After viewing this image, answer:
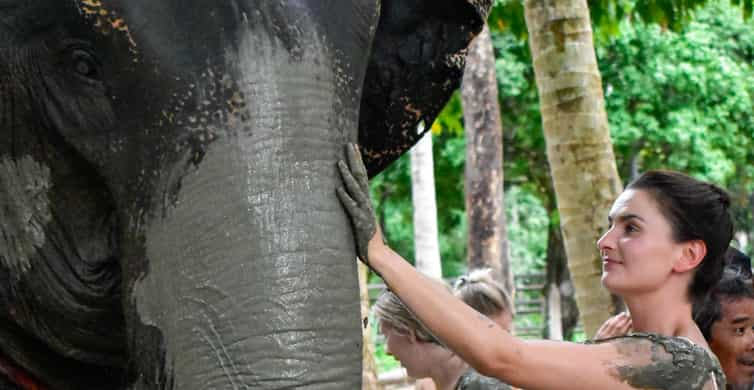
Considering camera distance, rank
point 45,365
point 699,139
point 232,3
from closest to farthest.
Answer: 1. point 232,3
2. point 45,365
3. point 699,139

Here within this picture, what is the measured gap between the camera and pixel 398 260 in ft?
7.13

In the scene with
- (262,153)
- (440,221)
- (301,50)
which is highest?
(440,221)

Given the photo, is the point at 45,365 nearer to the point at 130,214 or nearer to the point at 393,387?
the point at 130,214

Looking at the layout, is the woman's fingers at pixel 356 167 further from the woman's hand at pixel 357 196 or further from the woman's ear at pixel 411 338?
the woman's ear at pixel 411 338

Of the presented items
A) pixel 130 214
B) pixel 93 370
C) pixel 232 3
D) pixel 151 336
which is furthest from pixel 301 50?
pixel 93 370

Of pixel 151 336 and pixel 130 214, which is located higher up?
pixel 130 214

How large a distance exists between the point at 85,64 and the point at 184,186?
11.9 inches

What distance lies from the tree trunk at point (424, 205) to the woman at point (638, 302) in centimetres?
898

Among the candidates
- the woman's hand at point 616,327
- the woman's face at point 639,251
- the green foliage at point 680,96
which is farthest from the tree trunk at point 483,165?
the woman's face at point 639,251

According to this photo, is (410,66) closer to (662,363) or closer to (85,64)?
(85,64)

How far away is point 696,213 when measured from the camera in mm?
2986

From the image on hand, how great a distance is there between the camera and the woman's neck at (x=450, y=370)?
13.0 ft

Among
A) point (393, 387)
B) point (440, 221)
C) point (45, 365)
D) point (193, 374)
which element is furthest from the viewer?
point (440, 221)

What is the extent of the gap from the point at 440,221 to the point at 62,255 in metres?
22.2
